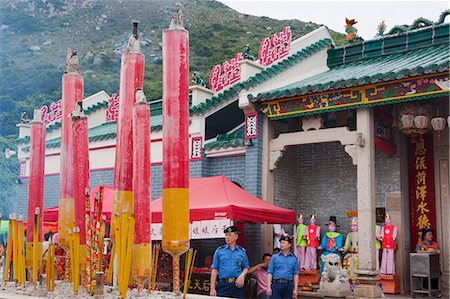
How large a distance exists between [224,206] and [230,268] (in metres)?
2.24

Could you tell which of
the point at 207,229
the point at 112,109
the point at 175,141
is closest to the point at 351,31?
the point at 207,229

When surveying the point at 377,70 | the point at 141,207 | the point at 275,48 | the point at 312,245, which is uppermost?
the point at 275,48

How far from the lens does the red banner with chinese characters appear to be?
10844 millimetres

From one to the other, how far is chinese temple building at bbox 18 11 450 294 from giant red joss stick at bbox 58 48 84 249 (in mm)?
4685

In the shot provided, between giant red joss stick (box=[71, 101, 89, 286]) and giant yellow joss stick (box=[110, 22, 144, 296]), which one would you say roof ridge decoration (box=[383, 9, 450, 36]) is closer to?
giant yellow joss stick (box=[110, 22, 144, 296])

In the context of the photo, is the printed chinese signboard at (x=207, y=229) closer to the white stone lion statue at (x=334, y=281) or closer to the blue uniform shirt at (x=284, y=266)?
the white stone lion statue at (x=334, y=281)

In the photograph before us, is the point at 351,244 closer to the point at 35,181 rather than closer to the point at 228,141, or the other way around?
the point at 228,141

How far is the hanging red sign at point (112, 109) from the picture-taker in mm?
15755

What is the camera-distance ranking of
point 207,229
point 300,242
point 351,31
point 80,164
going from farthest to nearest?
point 351,31, point 300,242, point 207,229, point 80,164

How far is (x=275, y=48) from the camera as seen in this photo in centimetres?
1220

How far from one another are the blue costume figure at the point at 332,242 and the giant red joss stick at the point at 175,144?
20.9ft

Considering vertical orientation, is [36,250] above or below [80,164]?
below

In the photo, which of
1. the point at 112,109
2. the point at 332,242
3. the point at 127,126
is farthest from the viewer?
the point at 112,109

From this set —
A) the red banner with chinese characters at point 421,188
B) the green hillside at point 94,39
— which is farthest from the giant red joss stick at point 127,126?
the green hillside at point 94,39
